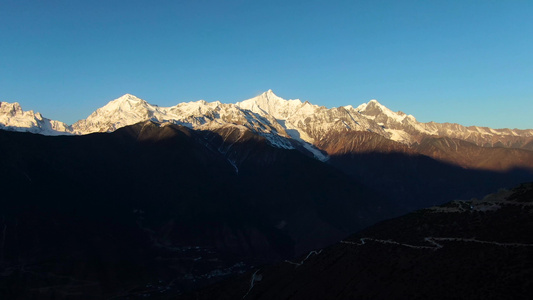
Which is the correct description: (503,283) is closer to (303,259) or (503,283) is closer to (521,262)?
(521,262)

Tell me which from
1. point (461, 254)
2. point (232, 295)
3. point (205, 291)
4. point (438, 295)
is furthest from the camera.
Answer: point (205, 291)

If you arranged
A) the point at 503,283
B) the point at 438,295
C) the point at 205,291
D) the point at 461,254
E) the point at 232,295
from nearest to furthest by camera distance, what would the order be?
1. the point at 503,283
2. the point at 438,295
3. the point at 461,254
4. the point at 232,295
5. the point at 205,291

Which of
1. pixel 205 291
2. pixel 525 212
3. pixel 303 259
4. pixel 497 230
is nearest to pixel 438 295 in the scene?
pixel 497 230

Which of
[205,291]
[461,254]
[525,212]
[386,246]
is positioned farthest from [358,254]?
[205,291]

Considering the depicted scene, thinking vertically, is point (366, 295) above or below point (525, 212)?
below

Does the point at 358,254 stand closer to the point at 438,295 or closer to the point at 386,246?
the point at 386,246

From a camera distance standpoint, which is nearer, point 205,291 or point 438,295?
point 438,295
